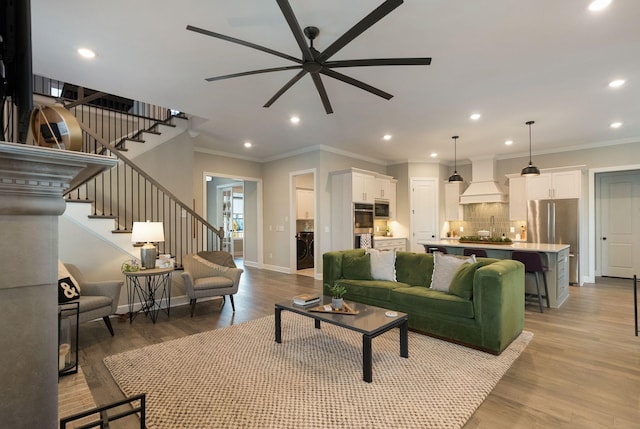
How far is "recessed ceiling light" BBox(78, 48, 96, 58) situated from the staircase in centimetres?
145

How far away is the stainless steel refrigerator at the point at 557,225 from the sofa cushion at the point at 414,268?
404cm

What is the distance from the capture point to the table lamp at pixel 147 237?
4035mm

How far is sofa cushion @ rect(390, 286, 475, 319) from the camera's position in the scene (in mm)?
3213

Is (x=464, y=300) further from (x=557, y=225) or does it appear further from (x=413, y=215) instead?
(x=413, y=215)

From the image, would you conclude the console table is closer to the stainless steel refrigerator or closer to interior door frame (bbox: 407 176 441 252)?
interior door frame (bbox: 407 176 441 252)

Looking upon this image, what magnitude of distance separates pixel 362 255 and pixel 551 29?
321 cm

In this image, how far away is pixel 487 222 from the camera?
7.88m

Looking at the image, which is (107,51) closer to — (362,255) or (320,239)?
(362,255)

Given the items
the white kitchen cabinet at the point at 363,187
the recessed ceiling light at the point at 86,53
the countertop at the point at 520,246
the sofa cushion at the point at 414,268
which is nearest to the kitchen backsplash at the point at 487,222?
the countertop at the point at 520,246

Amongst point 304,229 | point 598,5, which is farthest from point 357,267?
point 304,229

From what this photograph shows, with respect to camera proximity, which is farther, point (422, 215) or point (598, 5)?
point (422, 215)

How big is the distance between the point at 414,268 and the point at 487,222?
4.71 meters

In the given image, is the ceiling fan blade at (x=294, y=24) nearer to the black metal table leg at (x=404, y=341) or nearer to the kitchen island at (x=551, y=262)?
the black metal table leg at (x=404, y=341)

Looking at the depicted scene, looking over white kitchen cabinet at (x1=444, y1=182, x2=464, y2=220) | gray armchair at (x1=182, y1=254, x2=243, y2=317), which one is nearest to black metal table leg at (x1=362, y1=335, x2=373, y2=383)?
gray armchair at (x1=182, y1=254, x2=243, y2=317)
